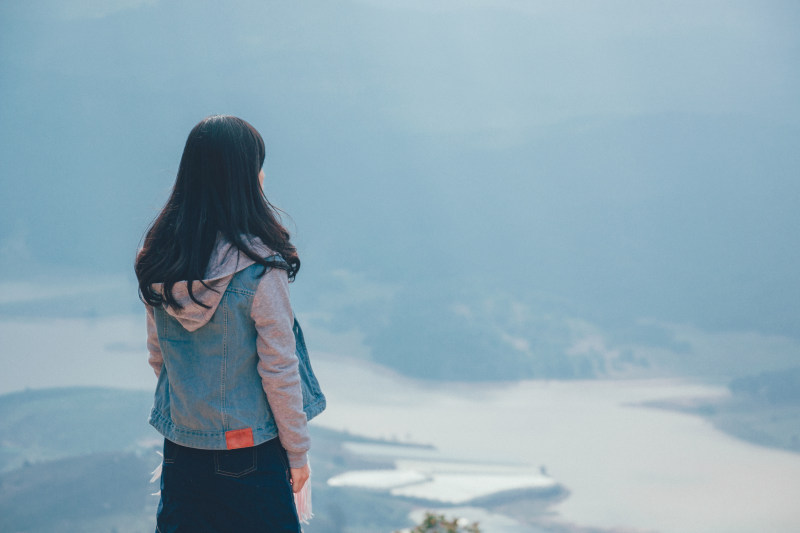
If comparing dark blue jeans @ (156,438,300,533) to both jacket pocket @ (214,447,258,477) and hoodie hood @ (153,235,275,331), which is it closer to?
jacket pocket @ (214,447,258,477)

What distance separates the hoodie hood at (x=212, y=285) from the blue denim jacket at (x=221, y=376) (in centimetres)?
1

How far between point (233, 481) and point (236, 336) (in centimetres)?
18

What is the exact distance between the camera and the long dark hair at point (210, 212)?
2.76 ft

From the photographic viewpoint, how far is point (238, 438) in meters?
0.86

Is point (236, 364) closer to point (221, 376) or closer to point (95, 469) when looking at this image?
point (221, 376)

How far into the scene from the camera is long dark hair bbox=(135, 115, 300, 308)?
84 centimetres

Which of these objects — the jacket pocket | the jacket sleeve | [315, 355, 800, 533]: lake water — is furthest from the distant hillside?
the jacket pocket

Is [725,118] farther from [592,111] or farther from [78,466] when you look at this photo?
[78,466]

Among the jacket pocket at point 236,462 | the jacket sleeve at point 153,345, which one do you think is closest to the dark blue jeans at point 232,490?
the jacket pocket at point 236,462

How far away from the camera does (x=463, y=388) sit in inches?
434

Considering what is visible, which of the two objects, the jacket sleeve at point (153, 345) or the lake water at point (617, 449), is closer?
the jacket sleeve at point (153, 345)

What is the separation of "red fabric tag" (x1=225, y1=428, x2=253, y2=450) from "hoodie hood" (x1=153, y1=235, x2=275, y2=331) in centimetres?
14

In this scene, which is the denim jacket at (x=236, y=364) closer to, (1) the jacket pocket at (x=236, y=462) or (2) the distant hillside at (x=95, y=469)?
(1) the jacket pocket at (x=236, y=462)

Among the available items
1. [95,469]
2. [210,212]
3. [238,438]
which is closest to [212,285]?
[210,212]
